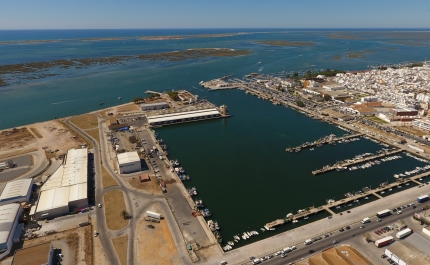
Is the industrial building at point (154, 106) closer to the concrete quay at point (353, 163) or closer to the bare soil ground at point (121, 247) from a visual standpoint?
the concrete quay at point (353, 163)

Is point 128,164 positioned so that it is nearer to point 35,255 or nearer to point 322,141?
point 35,255

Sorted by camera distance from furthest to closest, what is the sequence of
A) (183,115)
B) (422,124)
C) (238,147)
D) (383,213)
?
(183,115), (422,124), (238,147), (383,213)

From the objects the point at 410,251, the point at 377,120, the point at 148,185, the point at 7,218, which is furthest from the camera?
the point at 377,120

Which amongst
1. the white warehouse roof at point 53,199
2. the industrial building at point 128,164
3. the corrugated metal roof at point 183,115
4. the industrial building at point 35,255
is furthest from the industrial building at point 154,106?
the industrial building at point 35,255

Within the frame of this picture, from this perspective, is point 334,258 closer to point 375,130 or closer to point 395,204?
point 395,204

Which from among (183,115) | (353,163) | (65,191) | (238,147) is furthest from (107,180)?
(353,163)

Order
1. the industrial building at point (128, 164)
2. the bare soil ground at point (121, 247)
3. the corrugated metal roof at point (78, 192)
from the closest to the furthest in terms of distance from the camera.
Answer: the bare soil ground at point (121, 247)
the corrugated metal roof at point (78, 192)
the industrial building at point (128, 164)

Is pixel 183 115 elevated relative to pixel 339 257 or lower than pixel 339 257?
elevated
